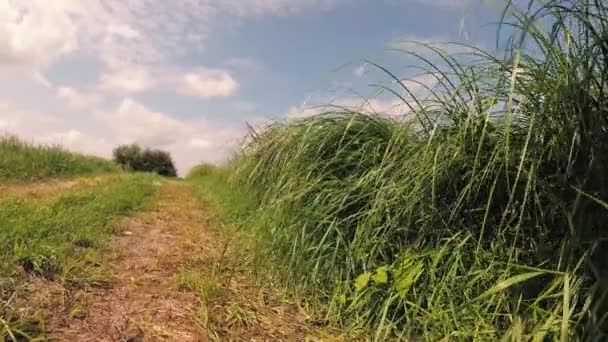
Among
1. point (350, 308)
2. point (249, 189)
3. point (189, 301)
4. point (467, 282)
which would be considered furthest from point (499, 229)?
point (249, 189)

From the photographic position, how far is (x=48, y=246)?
99.0 inches

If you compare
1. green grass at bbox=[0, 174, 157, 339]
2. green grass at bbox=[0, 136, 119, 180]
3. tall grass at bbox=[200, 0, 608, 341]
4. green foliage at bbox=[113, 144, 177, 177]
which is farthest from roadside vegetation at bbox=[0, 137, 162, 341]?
green foliage at bbox=[113, 144, 177, 177]

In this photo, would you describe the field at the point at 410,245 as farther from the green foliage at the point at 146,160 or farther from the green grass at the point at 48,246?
the green foliage at the point at 146,160

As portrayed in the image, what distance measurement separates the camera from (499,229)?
6.04ft

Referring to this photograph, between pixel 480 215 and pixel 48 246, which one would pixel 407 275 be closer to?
pixel 480 215

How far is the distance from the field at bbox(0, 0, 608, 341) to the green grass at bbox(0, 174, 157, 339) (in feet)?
0.04

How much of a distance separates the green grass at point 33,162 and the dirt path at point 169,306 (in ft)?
23.4

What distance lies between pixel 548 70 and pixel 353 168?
1198 millimetres

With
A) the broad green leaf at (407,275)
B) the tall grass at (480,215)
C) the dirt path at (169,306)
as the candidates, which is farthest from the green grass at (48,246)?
the broad green leaf at (407,275)

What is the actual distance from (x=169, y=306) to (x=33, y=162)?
31.2 feet

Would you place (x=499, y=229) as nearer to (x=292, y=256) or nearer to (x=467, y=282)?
(x=467, y=282)

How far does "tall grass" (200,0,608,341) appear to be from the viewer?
1.58 meters

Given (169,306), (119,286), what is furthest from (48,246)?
(169,306)

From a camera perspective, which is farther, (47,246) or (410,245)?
(47,246)
